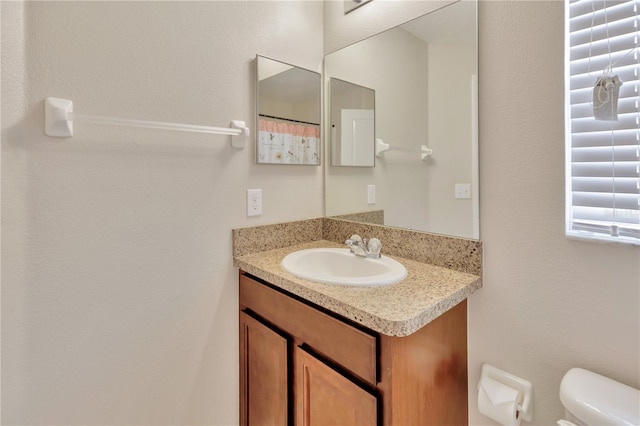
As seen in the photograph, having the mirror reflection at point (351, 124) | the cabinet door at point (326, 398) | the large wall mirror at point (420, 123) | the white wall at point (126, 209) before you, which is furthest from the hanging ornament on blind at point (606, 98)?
the white wall at point (126, 209)

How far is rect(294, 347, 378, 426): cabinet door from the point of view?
0.80m

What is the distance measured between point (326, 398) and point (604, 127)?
1086 mm

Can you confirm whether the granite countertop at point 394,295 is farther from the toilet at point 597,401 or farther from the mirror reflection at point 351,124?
the mirror reflection at point 351,124

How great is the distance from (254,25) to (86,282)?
118 cm

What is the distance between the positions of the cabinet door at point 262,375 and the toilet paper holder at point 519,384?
686 mm

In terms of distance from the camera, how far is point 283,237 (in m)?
1.45

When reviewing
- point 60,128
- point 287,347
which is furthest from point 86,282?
point 287,347

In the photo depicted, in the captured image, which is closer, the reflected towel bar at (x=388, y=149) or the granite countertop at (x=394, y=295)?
the granite countertop at (x=394, y=295)

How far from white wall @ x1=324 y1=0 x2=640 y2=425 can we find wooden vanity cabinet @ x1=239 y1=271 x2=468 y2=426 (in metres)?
0.15

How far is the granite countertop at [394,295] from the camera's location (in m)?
0.75

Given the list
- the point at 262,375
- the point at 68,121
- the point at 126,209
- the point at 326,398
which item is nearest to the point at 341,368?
the point at 326,398

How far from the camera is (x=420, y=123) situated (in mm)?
1242

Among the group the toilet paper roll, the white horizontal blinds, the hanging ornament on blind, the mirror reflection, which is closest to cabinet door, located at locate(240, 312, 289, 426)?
the toilet paper roll

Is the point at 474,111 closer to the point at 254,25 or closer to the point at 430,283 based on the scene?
the point at 430,283
